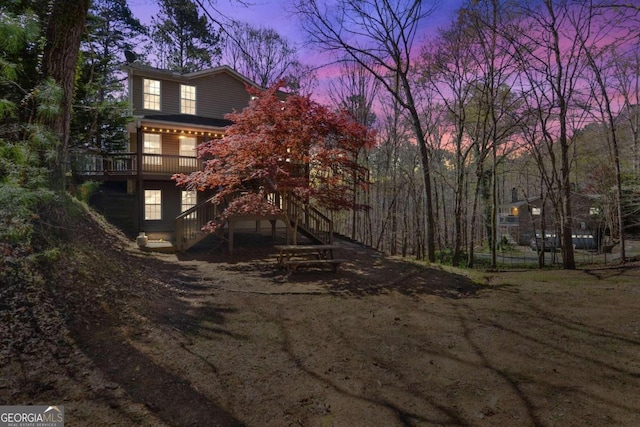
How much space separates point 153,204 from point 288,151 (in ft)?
32.8

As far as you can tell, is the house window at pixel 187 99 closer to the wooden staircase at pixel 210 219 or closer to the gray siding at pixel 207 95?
the gray siding at pixel 207 95

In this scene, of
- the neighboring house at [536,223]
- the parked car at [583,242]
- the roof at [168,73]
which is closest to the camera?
the roof at [168,73]

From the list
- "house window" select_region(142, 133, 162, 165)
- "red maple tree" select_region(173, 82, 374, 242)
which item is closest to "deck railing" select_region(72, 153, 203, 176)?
"house window" select_region(142, 133, 162, 165)

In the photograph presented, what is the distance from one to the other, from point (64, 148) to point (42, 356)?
336cm


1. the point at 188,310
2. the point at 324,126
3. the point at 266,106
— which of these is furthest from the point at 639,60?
the point at 188,310

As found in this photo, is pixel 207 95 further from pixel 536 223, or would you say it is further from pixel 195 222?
pixel 536 223

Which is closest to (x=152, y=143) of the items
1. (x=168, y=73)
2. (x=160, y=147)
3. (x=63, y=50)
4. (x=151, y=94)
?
(x=160, y=147)

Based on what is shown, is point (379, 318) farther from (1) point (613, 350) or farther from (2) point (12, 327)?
(2) point (12, 327)

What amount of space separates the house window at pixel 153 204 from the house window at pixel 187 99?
4606mm

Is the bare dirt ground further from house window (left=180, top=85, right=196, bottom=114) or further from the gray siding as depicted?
house window (left=180, top=85, right=196, bottom=114)

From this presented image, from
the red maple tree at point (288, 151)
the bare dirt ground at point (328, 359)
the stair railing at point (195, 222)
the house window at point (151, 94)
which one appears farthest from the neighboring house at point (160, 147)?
the bare dirt ground at point (328, 359)

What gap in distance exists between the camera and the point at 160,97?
1720 cm

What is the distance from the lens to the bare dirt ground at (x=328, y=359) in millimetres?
2746

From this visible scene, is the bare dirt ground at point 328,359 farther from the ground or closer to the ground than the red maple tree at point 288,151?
closer to the ground
